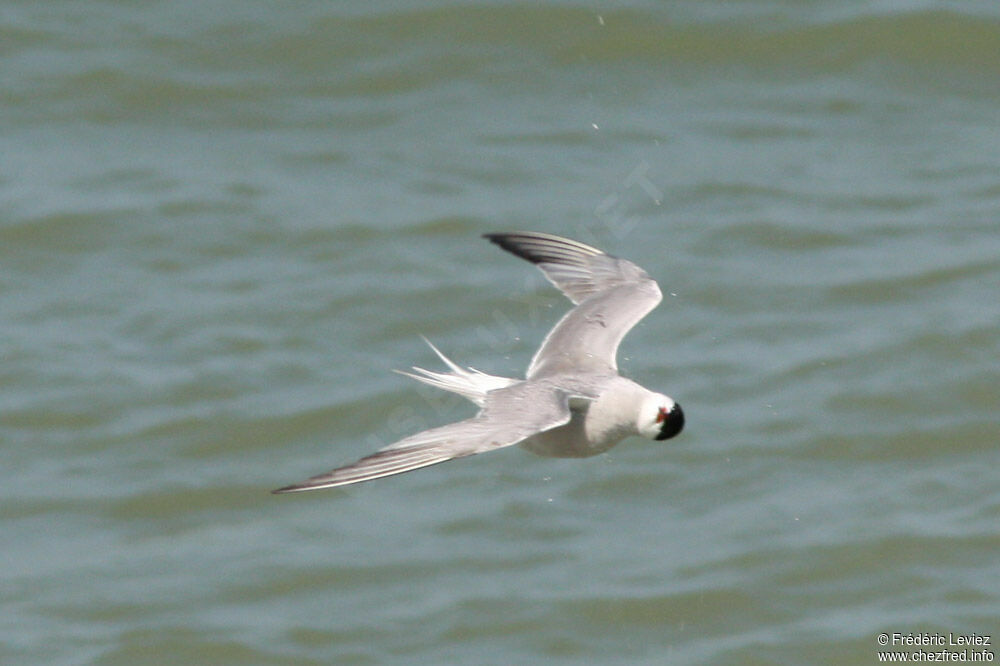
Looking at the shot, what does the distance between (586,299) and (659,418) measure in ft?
4.80

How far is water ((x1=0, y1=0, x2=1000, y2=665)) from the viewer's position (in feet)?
32.5

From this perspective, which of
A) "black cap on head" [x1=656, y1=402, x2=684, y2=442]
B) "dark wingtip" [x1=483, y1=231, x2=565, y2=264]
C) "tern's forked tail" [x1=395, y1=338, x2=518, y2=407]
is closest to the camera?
"black cap on head" [x1=656, y1=402, x2=684, y2=442]

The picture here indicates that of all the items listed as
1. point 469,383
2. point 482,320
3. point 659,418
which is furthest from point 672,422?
point 482,320

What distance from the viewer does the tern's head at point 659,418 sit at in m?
7.11

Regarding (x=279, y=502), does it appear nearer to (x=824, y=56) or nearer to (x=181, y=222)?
(x=181, y=222)

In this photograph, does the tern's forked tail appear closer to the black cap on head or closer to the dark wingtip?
the black cap on head

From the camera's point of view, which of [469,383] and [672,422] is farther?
[469,383]

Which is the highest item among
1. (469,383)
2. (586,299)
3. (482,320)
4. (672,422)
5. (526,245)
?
(526,245)

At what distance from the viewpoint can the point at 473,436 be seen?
6285mm

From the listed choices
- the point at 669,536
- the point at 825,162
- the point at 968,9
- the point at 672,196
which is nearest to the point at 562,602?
the point at 669,536

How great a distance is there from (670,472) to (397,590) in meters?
2.06

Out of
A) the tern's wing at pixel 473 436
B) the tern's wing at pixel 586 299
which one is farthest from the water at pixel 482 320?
the tern's wing at pixel 473 436

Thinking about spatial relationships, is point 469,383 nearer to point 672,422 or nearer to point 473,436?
point 672,422

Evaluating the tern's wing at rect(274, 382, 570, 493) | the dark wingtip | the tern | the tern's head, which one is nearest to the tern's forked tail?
the tern
